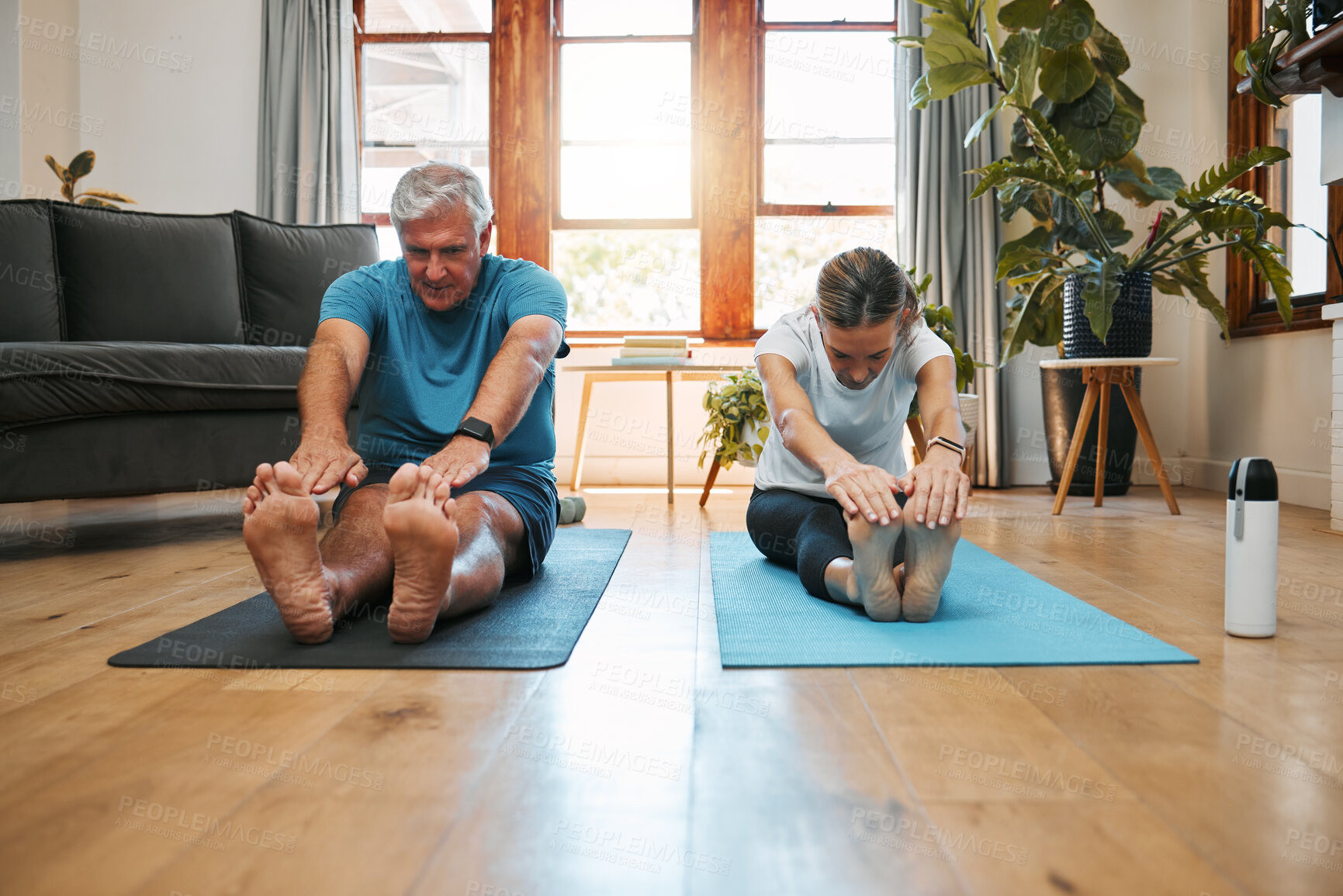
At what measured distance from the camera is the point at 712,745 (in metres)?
0.96

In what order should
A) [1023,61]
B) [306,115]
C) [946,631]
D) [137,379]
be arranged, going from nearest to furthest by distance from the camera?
[946,631] < [137,379] < [1023,61] < [306,115]

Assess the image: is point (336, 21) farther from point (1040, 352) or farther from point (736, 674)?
point (736, 674)

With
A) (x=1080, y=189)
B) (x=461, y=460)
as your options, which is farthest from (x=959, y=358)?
(x=461, y=460)

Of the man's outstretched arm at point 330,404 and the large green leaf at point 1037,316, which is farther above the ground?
the large green leaf at point 1037,316

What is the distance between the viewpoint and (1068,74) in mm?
3205

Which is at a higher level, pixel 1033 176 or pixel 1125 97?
pixel 1125 97

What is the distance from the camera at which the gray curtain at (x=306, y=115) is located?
4234mm

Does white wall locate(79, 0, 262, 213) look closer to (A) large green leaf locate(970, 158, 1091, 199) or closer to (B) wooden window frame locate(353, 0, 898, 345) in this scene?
(B) wooden window frame locate(353, 0, 898, 345)

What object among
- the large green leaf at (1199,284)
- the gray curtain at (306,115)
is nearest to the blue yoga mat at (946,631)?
→ the large green leaf at (1199,284)

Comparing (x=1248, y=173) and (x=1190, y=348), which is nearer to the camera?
(x=1248, y=173)

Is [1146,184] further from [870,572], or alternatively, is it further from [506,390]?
[506,390]

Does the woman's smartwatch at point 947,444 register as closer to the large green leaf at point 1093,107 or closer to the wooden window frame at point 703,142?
the large green leaf at point 1093,107

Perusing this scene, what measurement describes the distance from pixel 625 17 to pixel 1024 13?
6.52ft

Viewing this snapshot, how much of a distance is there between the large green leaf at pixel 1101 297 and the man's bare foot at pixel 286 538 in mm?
2529
